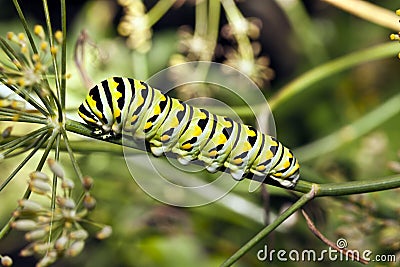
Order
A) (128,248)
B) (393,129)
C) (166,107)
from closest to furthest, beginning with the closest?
(166,107)
(128,248)
(393,129)

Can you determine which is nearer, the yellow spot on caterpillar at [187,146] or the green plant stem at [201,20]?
the yellow spot on caterpillar at [187,146]

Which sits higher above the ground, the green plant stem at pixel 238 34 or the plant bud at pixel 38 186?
the green plant stem at pixel 238 34

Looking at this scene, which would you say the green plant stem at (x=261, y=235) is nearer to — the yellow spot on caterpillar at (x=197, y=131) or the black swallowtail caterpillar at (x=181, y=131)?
the black swallowtail caterpillar at (x=181, y=131)

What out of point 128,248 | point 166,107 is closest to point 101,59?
point 128,248

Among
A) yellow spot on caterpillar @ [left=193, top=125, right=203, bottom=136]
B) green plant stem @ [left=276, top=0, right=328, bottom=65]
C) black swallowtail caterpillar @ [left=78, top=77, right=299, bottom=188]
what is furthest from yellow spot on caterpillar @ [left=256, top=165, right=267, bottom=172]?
green plant stem @ [left=276, top=0, right=328, bottom=65]

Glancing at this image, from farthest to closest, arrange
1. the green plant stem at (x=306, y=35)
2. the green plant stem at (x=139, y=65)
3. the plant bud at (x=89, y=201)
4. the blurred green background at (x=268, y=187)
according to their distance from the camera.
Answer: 1. the green plant stem at (x=306, y=35)
2. the green plant stem at (x=139, y=65)
3. the blurred green background at (x=268, y=187)
4. the plant bud at (x=89, y=201)

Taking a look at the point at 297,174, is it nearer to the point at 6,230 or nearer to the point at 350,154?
the point at 6,230

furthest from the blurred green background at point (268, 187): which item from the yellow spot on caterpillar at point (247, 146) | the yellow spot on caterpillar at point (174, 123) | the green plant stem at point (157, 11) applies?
the yellow spot on caterpillar at point (174, 123)
